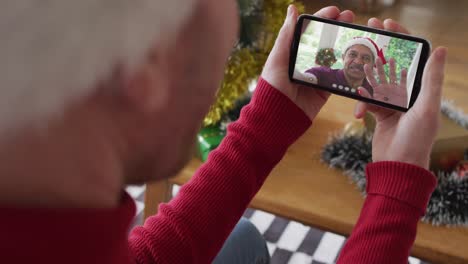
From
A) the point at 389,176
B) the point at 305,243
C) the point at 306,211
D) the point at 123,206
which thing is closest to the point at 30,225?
the point at 123,206

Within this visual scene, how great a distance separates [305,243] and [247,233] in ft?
1.47

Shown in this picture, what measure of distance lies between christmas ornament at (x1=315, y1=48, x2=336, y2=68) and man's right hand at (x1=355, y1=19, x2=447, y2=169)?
0.06 meters

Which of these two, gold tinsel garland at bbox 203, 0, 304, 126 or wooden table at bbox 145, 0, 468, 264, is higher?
gold tinsel garland at bbox 203, 0, 304, 126

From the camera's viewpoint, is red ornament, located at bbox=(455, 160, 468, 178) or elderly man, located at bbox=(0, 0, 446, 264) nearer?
elderly man, located at bbox=(0, 0, 446, 264)

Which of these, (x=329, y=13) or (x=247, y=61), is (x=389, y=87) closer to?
(x=329, y=13)

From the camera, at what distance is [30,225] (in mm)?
325

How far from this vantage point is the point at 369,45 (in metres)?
0.68

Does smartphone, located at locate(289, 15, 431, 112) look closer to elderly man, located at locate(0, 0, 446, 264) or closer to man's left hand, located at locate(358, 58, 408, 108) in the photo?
man's left hand, located at locate(358, 58, 408, 108)

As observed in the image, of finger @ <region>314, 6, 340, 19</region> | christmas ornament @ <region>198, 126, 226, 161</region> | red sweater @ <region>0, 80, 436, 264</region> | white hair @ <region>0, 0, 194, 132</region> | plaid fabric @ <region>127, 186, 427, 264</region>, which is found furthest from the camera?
plaid fabric @ <region>127, 186, 427, 264</region>

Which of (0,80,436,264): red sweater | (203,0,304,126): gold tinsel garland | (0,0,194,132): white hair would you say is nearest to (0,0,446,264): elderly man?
(0,0,194,132): white hair

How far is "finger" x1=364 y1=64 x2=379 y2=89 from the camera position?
67cm

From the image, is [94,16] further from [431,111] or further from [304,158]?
[304,158]

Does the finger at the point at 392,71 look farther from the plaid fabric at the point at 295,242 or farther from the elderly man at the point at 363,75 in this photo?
the plaid fabric at the point at 295,242

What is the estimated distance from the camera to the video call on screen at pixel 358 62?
66 centimetres
